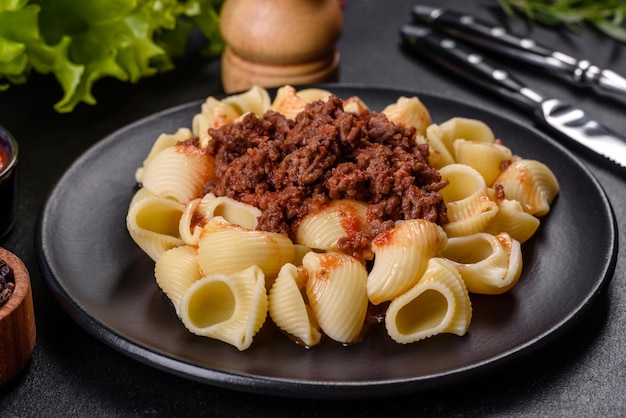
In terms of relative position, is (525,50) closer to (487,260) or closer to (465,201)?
(465,201)

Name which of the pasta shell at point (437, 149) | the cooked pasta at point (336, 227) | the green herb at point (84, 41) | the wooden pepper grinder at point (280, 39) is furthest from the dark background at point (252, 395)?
the wooden pepper grinder at point (280, 39)

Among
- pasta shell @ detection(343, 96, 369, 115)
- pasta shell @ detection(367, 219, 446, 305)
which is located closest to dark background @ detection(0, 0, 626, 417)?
pasta shell @ detection(367, 219, 446, 305)

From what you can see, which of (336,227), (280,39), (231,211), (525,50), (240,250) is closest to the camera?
(240,250)

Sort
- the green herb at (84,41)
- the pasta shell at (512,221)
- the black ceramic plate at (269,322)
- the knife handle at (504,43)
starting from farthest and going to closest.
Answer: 1. the knife handle at (504,43)
2. the green herb at (84,41)
3. the pasta shell at (512,221)
4. the black ceramic plate at (269,322)

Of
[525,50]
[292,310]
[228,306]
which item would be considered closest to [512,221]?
[292,310]

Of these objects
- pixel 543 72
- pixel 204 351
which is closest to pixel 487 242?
pixel 204 351

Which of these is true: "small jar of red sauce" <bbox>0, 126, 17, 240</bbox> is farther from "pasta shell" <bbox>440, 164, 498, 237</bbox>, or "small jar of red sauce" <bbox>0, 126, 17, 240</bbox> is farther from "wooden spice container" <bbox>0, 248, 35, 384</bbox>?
"pasta shell" <bbox>440, 164, 498, 237</bbox>

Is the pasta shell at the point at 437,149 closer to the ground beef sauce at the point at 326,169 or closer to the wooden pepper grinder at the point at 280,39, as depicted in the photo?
the ground beef sauce at the point at 326,169
